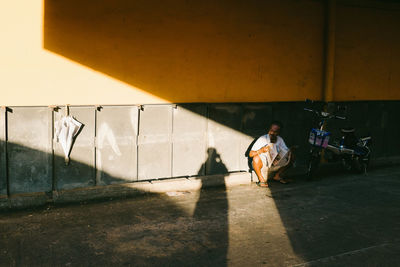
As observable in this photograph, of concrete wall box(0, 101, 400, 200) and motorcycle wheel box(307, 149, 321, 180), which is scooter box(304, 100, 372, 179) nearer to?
motorcycle wheel box(307, 149, 321, 180)

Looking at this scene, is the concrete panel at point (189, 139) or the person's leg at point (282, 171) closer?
the concrete panel at point (189, 139)

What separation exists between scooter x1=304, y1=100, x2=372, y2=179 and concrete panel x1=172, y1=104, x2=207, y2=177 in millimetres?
2399

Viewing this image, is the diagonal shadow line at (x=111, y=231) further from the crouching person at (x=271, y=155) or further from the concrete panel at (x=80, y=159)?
the crouching person at (x=271, y=155)

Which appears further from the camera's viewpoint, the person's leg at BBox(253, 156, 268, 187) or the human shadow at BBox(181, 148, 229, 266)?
the person's leg at BBox(253, 156, 268, 187)

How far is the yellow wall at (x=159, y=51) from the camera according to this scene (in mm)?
6770

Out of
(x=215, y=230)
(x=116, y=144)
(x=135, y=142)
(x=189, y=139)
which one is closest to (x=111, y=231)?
(x=215, y=230)

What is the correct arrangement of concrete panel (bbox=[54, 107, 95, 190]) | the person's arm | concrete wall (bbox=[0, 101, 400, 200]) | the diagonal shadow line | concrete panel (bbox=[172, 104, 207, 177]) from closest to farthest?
the diagonal shadow line
concrete wall (bbox=[0, 101, 400, 200])
concrete panel (bbox=[54, 107, 95, 190])
concrete panel (bbox=[172, 104, 207, 177])
the person's arm

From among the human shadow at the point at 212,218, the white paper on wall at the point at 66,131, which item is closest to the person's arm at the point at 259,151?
the human shadow at the point at 212,218

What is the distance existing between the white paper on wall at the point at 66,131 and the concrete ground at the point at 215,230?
101 cm

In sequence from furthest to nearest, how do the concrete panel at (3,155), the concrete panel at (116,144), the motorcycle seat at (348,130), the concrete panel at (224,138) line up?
the motorcycle seat at (348,130) → the concrete panel at (224,138) → the concrete panel at (116,144) → the concrete panel at (3,155)

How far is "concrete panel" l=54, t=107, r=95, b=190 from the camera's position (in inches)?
280

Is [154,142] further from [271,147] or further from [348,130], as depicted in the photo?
[348,130]

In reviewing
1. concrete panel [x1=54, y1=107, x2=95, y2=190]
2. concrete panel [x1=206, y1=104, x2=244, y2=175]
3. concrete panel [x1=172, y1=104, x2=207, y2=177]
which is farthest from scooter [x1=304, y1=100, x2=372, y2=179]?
concrete panel [x1=54, y1=107, x2=95, y2=190]

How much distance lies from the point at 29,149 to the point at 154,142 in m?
2.16
